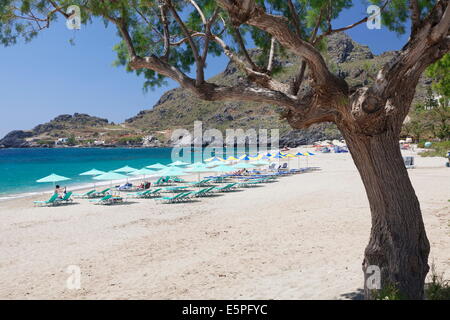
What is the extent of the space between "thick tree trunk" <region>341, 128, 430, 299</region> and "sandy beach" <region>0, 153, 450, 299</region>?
3.82ft

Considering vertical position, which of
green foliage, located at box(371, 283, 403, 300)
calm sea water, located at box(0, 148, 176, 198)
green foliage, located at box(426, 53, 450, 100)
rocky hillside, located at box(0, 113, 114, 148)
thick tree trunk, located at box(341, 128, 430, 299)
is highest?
rocky hillside, located at box(0, 113, 114, 148)

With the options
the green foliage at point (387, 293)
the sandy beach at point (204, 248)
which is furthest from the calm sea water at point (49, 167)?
the green foliage at point (387, 293)

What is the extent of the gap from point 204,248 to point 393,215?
205 inches

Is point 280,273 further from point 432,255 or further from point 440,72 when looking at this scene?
point 440,72

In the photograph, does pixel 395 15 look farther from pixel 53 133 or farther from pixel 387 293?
pixel 53 133

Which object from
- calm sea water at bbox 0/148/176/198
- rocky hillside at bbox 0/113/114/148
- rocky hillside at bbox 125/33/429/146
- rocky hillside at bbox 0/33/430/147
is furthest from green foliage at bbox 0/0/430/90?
rocky hillside at bbox 0/113/114/148

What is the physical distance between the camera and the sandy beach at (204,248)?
18.9 ft

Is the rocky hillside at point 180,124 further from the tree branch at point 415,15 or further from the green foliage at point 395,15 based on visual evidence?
the tree branch at point 415,15

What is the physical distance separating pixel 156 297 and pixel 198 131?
116 m

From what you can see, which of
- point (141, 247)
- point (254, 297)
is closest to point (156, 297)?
point (254, 297)

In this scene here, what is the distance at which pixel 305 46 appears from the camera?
3.52 meters

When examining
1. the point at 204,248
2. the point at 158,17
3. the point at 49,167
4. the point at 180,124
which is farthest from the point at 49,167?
the point at 180,124

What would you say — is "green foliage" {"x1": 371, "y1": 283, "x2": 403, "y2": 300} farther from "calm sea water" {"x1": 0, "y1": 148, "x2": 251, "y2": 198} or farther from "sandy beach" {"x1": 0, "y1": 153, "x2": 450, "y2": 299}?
"calm sea water" {"x1": 0, "y1": 148, "x2": 251, "y2": 198}

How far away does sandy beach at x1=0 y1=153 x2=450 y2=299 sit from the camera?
5758mm
